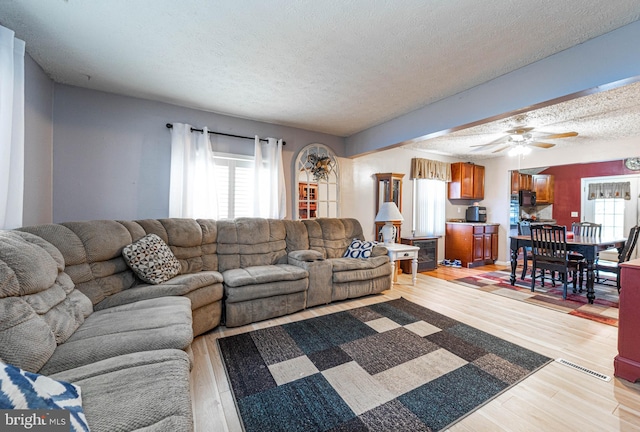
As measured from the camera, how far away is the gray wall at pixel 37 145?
236 cm

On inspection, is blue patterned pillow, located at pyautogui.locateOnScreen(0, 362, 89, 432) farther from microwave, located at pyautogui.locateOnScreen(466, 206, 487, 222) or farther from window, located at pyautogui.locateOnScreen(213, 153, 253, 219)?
microwave, located at pyautogui.locateOnScreen(466, 206, 487, 222)

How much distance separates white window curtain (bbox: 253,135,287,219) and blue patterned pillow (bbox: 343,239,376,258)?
117 centimetres

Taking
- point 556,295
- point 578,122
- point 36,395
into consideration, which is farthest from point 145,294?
point 578,122

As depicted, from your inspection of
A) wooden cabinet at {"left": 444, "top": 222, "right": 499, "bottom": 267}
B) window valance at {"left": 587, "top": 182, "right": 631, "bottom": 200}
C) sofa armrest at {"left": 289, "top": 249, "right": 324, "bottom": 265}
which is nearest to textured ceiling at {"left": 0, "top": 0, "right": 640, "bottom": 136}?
sofa armrest at {"left": 289, "top": 249, "right": 324, "bottom": 265}

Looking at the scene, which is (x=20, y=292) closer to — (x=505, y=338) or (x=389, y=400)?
(x=389, y=400)

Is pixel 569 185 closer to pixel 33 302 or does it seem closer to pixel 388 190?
pixel 388 190

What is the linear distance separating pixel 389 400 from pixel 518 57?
290 cm

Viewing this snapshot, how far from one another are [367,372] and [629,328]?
1.95m

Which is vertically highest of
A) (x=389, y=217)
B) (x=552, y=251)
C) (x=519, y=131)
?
(x=519, y=131)

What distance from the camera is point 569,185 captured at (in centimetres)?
671

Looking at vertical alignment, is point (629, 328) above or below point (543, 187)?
below

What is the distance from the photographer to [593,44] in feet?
6.60

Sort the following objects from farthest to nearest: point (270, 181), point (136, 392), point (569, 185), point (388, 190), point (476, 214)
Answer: point (569, 185), point (476, 214), point (388, 190), point (270, 181), point (136, 392)

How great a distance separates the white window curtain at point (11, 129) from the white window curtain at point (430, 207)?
5560 millimetres
